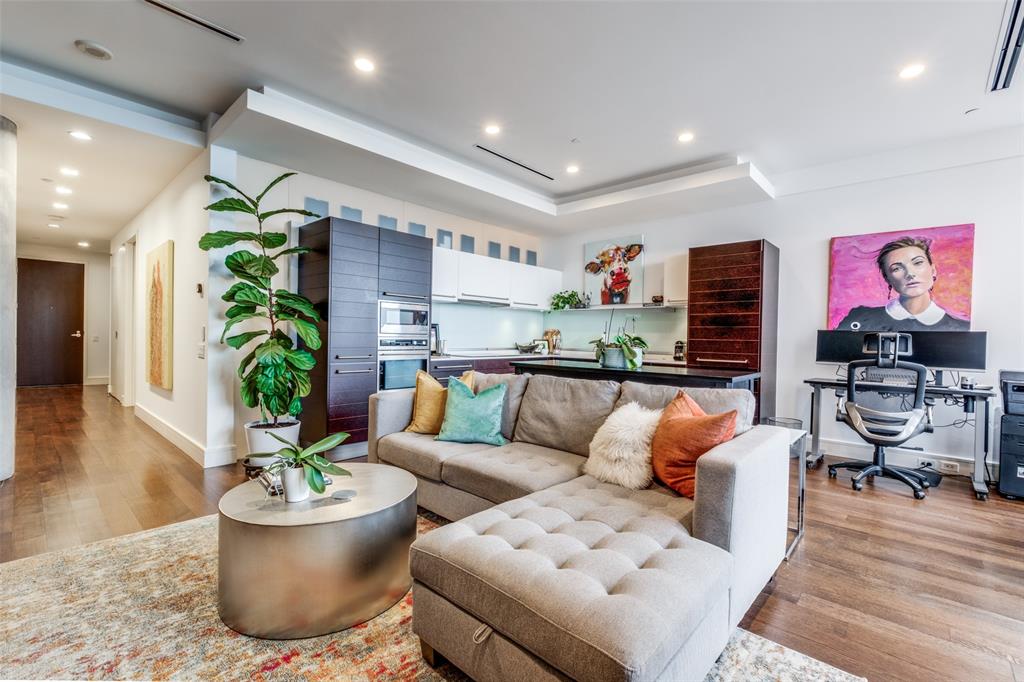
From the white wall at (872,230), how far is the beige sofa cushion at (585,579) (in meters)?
3.89

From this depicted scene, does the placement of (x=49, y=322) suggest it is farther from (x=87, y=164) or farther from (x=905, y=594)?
(x=905, y=594)

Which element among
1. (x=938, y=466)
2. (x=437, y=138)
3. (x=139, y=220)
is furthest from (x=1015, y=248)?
(x=139, y=220)

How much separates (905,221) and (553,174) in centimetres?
341

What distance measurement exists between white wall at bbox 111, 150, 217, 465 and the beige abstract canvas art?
0.11 m

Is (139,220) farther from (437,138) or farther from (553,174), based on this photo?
(553,174)

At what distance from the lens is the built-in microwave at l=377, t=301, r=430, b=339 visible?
4449 millimetres

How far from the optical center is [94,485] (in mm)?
3363

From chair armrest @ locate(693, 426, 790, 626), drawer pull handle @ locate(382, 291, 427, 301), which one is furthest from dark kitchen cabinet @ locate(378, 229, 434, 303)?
chair armrest @ locate(693, 426, 790, 626)

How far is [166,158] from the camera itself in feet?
13.6

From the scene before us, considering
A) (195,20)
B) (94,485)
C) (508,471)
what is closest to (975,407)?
(508,471)

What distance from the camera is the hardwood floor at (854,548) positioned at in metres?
1.74

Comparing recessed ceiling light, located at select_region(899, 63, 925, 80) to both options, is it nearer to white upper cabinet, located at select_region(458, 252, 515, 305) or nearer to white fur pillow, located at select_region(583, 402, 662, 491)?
white fur pillow, located at select_region(583, 402, 662, 491)

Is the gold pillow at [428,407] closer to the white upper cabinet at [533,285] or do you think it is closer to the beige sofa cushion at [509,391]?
the beige sofa cushion at [509,391]

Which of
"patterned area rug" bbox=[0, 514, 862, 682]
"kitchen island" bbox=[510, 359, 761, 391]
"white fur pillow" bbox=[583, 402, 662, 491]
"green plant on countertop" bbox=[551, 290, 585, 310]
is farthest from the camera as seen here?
"green plant on countertop" bbox=[551, 290, 585, 310]
